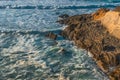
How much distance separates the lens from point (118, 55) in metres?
16.6

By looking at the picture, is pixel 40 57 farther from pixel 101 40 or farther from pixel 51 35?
pixel 51 35

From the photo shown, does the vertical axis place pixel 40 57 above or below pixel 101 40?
below

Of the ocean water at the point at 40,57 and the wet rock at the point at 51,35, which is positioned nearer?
the ocean water at the point at 40,57

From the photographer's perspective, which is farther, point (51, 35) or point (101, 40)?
point (51, 35)

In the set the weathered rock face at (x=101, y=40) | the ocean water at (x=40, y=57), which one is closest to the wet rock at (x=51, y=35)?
the ocean water at (x=40, y=57)

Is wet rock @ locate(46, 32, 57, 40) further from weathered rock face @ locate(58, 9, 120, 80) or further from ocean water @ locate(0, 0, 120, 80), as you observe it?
weathered rock face @ locate(58, 9, 120, 80)

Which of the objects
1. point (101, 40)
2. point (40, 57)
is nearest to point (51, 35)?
point (101, 40)

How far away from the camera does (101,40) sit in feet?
64.5

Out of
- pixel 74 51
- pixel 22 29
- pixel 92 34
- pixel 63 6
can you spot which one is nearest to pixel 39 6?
pixel 63 6

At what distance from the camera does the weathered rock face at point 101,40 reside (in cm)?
1595

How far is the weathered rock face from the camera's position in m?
16.0

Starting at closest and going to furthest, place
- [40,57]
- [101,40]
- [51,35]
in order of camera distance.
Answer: [40,57] < [101,40] < [51,35]

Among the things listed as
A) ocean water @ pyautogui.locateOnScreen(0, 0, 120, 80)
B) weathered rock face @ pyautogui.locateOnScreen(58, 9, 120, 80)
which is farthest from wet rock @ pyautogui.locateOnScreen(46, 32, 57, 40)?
weathered rock face @ pyautogui.locateOnScreen(58, 9, 120, 80)

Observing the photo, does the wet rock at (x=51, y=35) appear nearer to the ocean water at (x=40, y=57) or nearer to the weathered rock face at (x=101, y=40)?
the ocean water at (x=40, y=57)
